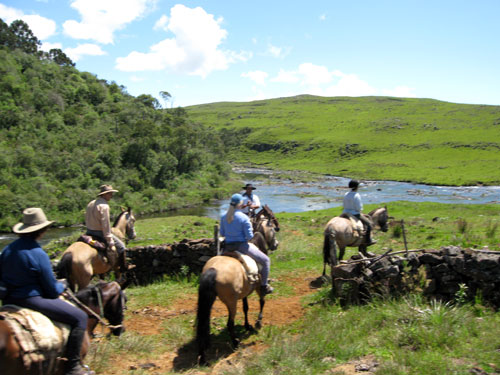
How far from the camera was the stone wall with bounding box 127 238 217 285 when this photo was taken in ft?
39.4

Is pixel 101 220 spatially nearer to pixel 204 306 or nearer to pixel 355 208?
pixel 204 306

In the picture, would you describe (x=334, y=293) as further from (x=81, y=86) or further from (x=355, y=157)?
(x=355, y=157)

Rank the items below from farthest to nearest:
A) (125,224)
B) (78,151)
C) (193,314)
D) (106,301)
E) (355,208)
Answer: (78,151) < (125,224) < (355,208) < (193,314) < (106,301)

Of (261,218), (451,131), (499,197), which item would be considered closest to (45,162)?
(261,218)

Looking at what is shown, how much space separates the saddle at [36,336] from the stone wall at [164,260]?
6846mm

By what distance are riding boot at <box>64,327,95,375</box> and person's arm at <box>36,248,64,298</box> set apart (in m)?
0.59

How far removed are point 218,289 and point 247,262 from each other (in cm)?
112

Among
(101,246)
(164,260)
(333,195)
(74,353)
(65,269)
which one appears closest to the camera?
(74,353)

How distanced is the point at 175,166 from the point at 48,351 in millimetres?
52946

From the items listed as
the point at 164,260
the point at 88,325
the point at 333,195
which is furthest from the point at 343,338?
the point at 333,195

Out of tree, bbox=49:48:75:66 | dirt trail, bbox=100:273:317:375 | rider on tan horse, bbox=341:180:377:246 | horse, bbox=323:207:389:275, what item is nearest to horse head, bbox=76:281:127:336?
dirt trail, bbox=100:273:317:375

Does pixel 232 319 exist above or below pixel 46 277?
below

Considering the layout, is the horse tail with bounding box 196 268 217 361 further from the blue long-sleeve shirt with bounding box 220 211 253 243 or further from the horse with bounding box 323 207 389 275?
the horse with bounding box 323 207 389 275

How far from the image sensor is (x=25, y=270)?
4945 millimetres
